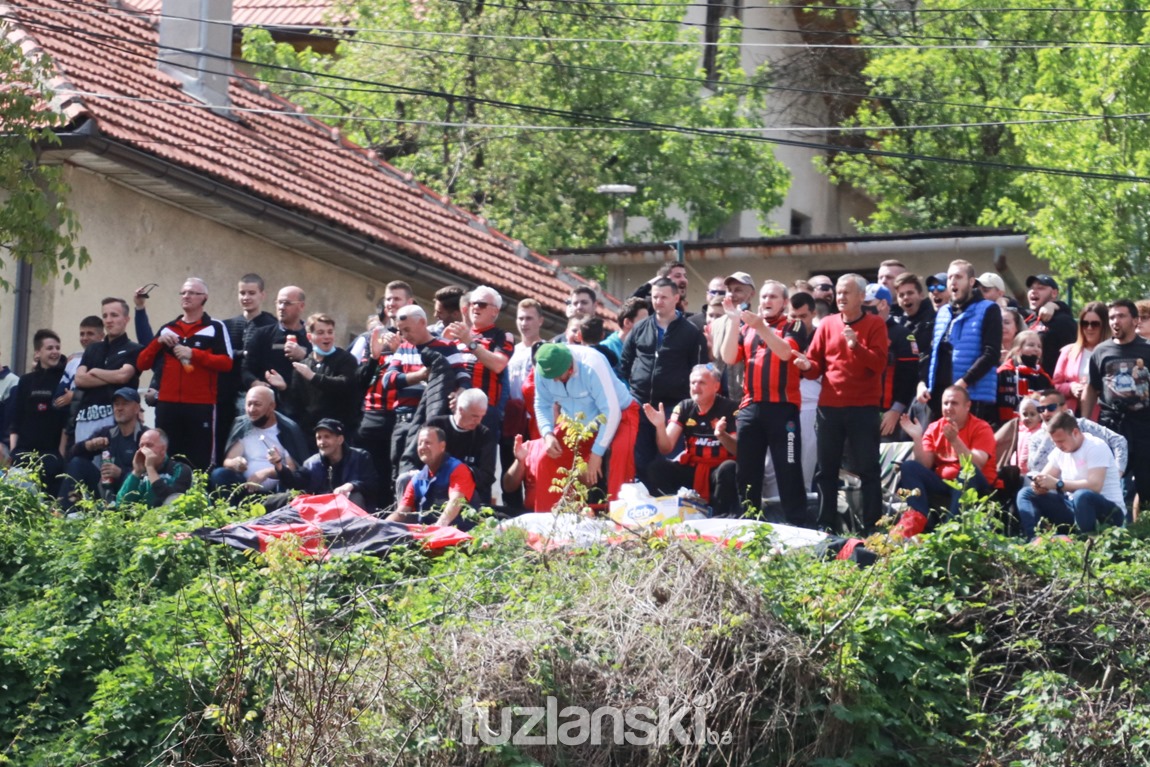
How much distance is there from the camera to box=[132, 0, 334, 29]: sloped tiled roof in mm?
30531

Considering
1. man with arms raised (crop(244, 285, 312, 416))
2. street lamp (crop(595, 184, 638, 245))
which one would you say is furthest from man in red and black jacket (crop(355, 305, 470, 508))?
street lamp (crop(595, 184, 638, 245))

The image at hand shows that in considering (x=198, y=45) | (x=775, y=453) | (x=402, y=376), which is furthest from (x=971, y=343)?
(x=198, y=45)

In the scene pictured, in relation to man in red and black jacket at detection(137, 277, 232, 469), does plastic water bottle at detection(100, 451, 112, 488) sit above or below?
below

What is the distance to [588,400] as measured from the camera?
12750 millimetres

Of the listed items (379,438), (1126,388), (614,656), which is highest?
(1126,388)

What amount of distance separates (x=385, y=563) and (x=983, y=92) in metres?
24.0

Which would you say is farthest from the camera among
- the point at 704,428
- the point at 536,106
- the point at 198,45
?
the point at 536,106

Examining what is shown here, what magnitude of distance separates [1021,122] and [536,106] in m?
8.47

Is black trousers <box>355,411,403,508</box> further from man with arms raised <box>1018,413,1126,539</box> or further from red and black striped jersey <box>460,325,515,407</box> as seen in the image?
→ man with arms raised <box>1018,413,1126,539</box>

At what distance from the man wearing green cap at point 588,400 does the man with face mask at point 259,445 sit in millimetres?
2062

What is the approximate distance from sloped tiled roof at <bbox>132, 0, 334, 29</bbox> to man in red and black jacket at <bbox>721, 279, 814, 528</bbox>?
762 inches

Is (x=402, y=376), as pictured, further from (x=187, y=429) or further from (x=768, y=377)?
(x=768, y=377)

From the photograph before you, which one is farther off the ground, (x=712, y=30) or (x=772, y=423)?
(x=712, y=30)

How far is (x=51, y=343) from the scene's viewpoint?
14523 millimetres
